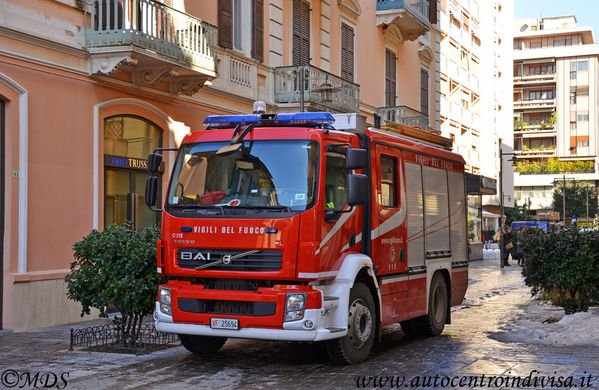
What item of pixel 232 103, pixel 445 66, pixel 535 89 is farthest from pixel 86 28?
pixel 535 89

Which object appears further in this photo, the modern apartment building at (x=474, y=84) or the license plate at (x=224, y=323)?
the modern apartment building at (x=474, y=84)

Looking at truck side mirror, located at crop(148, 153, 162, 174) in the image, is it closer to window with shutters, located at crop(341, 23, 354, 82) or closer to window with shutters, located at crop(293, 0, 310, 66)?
window with shutters, located at crop(293, 0, 310, 66)

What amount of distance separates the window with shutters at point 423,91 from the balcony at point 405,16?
2.87 m

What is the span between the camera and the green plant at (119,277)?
400 inches

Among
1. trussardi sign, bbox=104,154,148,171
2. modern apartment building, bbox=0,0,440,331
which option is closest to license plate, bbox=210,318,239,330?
modern apartment building, bbox=0,0,440,331

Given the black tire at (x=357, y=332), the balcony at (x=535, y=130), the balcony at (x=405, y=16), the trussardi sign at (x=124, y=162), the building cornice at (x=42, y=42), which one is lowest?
the black tire at (x=357, y=332)

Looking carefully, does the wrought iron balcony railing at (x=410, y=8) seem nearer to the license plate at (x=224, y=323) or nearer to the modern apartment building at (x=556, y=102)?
the license plate at (x=224, y=323)

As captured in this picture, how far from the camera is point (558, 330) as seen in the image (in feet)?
38.9

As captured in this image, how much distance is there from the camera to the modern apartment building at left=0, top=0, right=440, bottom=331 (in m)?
13.1

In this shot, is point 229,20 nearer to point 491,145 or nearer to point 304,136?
point 304,136

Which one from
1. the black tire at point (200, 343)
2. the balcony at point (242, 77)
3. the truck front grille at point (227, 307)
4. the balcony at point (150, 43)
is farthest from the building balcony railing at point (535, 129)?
the truck front grille at point (227, 307)

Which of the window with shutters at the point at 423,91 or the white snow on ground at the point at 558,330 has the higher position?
the window with shutters at the point at 423,91

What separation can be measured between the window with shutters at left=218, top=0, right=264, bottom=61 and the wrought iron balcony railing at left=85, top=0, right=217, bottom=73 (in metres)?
2.43

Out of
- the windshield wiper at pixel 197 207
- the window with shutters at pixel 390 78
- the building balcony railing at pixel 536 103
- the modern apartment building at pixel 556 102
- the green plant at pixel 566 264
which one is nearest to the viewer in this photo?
the windshield wiper at pixel 197 207
